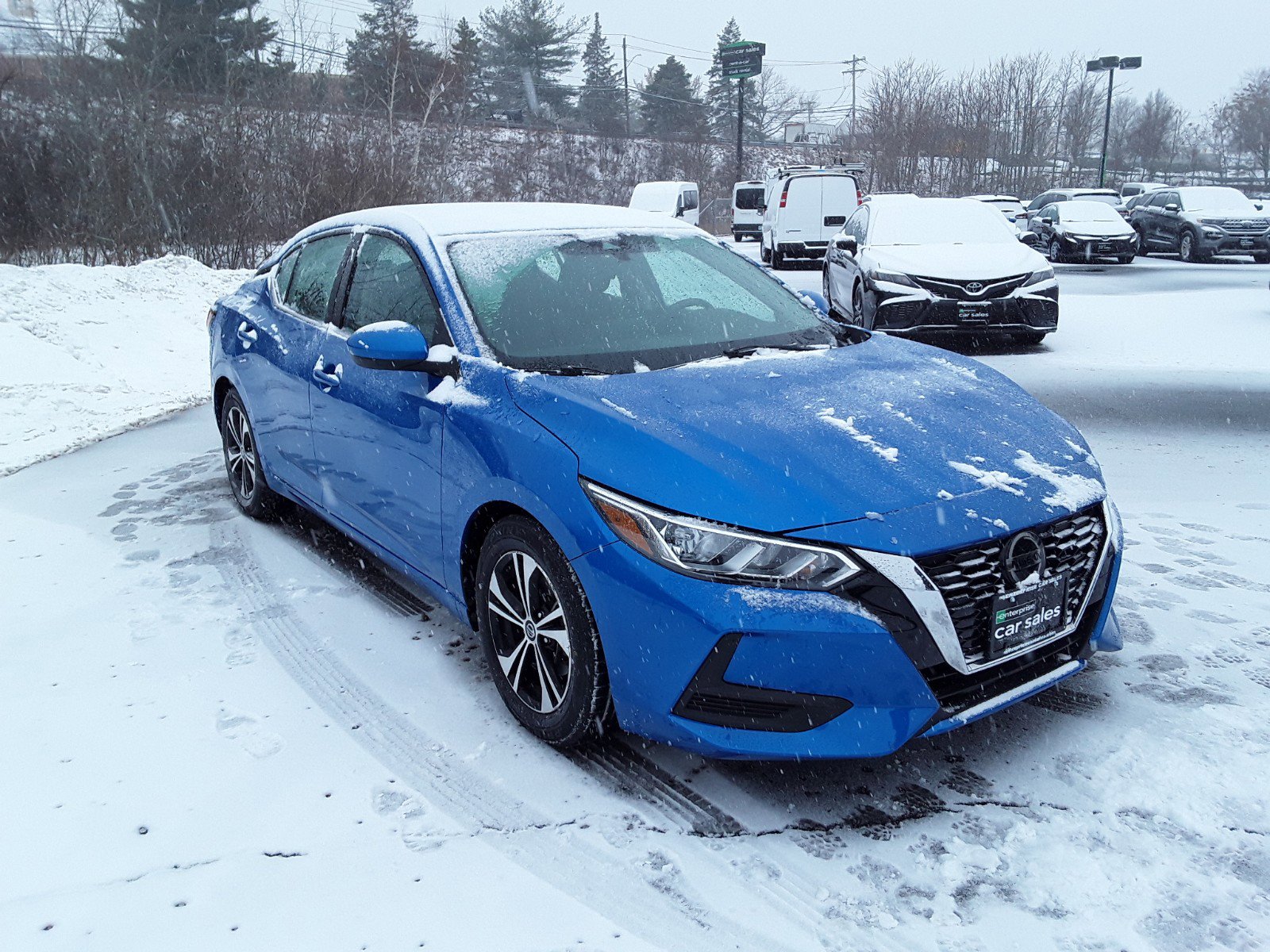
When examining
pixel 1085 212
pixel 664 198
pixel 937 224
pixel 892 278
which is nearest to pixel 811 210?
pixel 1085 212

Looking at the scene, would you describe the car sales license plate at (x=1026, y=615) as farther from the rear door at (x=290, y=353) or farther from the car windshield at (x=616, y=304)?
the rear door at (x=290, y=353)

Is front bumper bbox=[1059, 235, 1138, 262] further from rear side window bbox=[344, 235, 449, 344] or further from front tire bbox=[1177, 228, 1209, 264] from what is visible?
rear side window bbox=[344, 235, 449, 344]

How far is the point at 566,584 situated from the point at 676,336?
126cm

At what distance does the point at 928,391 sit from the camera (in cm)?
346

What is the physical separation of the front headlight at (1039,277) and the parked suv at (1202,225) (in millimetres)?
13938

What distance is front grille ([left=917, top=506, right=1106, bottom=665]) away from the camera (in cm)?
263

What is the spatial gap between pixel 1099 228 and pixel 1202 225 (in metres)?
2.04

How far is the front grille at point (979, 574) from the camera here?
2629 millimetres

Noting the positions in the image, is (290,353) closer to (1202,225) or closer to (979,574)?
(979,574)

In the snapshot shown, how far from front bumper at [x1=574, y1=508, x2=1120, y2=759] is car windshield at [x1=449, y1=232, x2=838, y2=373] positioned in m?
1.03

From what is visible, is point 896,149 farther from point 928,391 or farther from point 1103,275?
point 928,391

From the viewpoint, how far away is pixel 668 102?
265 feet

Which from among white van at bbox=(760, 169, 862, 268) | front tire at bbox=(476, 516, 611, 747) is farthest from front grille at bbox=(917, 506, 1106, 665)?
white van at bbox=(760, 169, 862, 268)

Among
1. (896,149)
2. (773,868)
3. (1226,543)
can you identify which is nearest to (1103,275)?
(1226,543)
